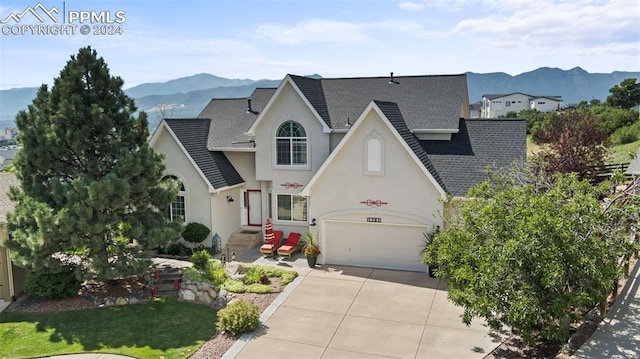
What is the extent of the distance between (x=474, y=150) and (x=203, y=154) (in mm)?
13146

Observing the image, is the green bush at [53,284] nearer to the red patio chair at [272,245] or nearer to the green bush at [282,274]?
the green bush at [282,274]

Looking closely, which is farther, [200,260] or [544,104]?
[544,104]

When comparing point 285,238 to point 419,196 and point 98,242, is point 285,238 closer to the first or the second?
point 419,196

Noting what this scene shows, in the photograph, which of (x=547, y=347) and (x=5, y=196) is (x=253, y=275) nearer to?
(x=5, y=196)

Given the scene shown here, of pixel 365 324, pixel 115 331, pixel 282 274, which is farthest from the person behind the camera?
pixel 282 274

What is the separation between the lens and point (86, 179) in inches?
645

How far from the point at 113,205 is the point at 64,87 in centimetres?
436

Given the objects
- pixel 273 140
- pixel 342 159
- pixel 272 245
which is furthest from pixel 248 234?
pixel 342 159

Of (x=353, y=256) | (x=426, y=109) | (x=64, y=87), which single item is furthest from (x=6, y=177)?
(x=426, y=109)

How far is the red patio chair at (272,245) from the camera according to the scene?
2239 cm

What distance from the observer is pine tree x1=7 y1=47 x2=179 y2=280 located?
52.1ft

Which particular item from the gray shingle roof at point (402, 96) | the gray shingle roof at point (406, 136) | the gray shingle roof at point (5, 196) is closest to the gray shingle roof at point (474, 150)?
the gray shingle roof at point (406, 136)

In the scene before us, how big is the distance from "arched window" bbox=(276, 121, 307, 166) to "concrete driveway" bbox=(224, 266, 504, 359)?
655 cm

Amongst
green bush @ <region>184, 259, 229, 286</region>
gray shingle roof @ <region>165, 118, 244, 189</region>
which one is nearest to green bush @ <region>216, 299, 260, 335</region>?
green bush @ <region>184, 259, 229, 286</region>
